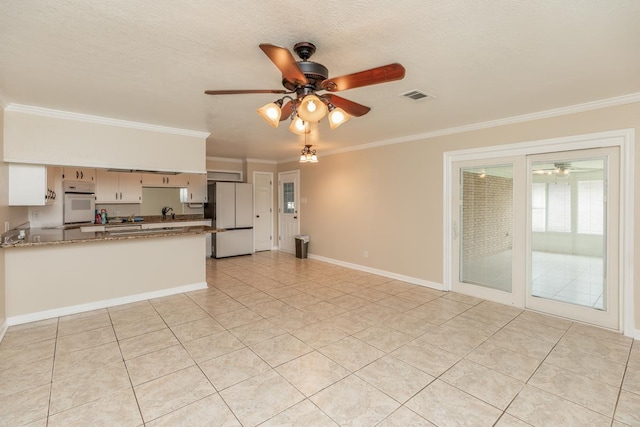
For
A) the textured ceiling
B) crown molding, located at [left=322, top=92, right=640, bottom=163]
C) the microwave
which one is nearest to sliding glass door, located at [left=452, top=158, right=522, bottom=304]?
crown molding, located at [left=322, top=92, right=640, bottom=163]

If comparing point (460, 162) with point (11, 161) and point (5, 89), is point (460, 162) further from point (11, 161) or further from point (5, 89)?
point (11, 161)

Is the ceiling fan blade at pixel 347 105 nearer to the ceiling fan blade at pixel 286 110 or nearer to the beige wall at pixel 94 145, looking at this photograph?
the ceiling fan blade at pixel 286 110

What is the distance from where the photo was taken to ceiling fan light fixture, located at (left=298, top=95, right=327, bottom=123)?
1924 mm

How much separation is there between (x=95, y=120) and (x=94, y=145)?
0.30 meters

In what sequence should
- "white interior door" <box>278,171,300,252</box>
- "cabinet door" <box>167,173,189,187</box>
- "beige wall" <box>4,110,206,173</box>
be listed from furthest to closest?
"white interior door" <box>278,171,300,252</box>, "cabinet door" <box>167,173,189,187</box>, "beige wall" <box>4,110,206,173</box>

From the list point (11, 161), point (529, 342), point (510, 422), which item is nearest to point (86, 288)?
point (11, 161)

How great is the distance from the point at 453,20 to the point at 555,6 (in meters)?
0.52

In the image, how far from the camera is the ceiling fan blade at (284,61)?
4.88 feet

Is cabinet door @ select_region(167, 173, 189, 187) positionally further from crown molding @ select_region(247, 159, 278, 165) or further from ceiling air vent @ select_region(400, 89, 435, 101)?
ceiling air vent @ select_region(400, 89, 435, 101)

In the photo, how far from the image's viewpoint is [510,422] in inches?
73.2

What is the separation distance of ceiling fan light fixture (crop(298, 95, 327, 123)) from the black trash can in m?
5.04

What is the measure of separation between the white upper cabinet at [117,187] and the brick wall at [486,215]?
6187 mm

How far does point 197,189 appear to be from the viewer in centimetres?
700

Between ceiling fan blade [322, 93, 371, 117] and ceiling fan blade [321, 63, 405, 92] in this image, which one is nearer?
ceiling fan blade [321, 63, 405, 92]
